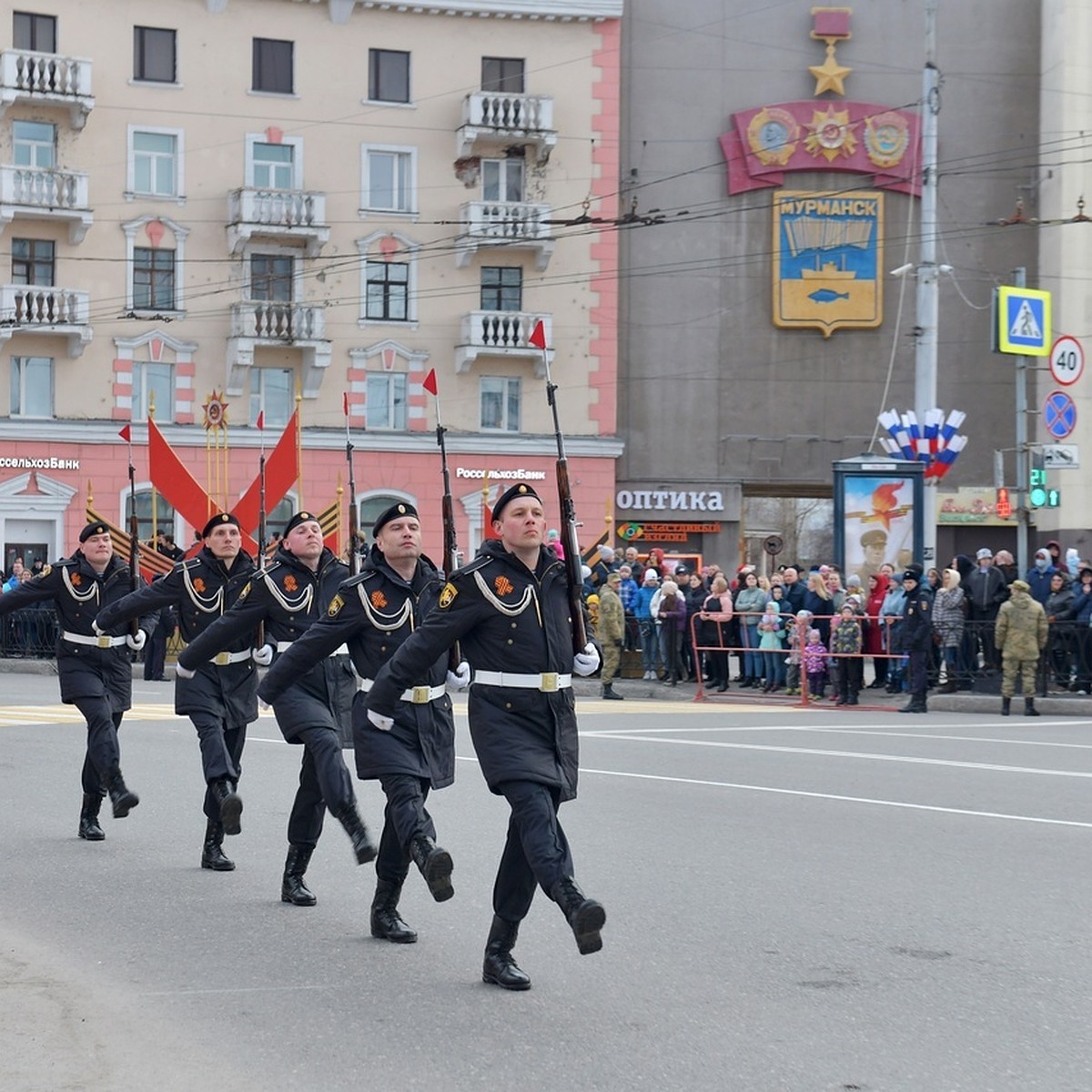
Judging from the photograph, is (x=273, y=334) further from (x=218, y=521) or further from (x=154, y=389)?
(x=218, y=521)

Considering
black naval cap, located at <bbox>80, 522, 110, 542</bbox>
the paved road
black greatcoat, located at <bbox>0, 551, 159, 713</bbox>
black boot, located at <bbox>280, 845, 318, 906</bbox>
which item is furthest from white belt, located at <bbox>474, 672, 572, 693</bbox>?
black naval cap, located at <bbox>80, 522, 110, 542</bbox>

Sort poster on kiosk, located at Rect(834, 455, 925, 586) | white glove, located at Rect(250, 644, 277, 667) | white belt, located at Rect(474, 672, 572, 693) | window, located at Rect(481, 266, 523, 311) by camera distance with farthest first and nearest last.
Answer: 1. window, located at Rect(481, 266, 523, 311)
2. poster on kiosk, located at Rect(834, 455, 925, 586)
3. white glove, located at Rect(250, 644, 277, 667)
4. white belt, located at Rect(474, 672, 572, 693)

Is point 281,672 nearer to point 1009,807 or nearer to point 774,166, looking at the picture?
point 1009,807

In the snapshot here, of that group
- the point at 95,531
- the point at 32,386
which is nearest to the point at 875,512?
the point at 95,531

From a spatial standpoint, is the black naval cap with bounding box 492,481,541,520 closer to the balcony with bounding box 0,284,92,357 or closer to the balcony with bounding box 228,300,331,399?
the balcony with bounding box 0,284,92,357

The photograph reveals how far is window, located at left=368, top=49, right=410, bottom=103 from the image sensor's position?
43.7 meters

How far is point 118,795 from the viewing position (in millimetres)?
11516

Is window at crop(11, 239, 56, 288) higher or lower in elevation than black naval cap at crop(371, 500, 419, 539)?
higher

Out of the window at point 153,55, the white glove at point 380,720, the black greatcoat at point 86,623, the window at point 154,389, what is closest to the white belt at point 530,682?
the white glove at point 380,720

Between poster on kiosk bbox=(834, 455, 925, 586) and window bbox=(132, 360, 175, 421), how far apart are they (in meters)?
20.3

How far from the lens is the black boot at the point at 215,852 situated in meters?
10.4

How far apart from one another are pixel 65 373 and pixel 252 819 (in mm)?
31513

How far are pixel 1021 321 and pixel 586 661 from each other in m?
24.3

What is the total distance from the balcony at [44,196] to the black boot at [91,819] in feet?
103
